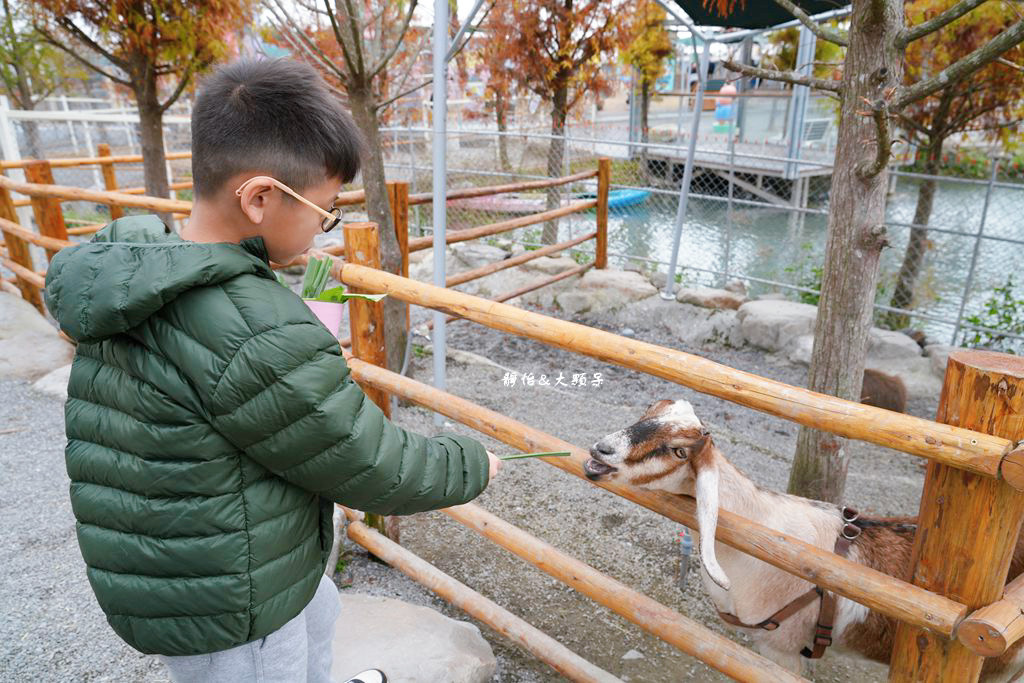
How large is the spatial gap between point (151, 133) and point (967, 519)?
5.89m

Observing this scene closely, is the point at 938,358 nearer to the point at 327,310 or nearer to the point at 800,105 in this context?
the point at 327,310

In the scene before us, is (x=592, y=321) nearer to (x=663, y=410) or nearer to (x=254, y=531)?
(x=663, y=410)

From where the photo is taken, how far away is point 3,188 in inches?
204

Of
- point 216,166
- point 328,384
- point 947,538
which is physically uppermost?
point 216,166

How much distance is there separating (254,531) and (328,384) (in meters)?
0.29

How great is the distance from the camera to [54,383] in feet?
15.1

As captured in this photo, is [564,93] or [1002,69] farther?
[564,93]

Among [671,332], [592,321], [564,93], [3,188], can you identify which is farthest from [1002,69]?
[3,188]

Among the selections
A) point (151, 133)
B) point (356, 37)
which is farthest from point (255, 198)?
point (151, 133)

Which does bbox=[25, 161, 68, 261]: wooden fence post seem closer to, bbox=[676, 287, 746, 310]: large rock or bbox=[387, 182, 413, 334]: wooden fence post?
bbox=[387, 182, 413, 334]: wooden fence post

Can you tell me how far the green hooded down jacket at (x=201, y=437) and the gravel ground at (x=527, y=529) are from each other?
1.27 metres

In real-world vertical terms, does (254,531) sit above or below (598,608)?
above

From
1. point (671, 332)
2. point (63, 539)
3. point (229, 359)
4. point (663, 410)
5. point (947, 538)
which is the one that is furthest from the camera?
point (671, 332)

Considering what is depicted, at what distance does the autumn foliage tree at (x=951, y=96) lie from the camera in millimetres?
5105
